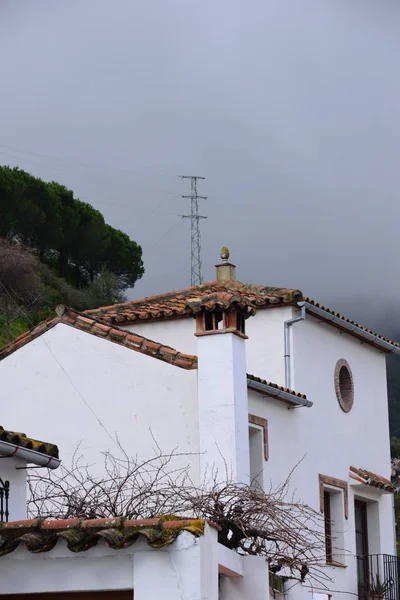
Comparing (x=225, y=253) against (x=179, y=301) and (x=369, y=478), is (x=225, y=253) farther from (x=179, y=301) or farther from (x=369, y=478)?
(x=369, y=478)

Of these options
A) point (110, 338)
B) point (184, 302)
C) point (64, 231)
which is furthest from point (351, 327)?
point (64, 231)

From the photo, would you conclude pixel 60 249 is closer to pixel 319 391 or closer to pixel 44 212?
pixel 44 212

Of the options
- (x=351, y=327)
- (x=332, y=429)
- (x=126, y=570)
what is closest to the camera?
(x=126, y=570)

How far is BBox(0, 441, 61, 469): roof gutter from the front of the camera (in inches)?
453

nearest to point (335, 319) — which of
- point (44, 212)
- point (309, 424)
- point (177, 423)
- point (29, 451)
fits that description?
point (309, 424)

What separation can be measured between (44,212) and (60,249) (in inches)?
91.4

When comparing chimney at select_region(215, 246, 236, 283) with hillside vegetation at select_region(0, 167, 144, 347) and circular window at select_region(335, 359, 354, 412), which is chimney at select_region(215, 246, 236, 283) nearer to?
circular window at select_region(335, 359, 354, 412)

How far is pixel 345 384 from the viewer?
847 inches

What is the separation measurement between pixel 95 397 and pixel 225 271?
5.70 metres

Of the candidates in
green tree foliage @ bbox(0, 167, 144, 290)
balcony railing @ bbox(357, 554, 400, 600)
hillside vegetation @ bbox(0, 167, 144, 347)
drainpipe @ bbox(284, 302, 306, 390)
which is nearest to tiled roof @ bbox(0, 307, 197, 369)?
drainpipe @ bbox(284, 302, 306, 390)

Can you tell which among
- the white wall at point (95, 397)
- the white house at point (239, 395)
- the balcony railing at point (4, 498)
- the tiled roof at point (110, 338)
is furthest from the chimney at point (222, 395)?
Answer: the balcony railing at point (4, 498)

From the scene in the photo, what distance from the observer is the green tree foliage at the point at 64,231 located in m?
47.7

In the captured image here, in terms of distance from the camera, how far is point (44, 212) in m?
48.6

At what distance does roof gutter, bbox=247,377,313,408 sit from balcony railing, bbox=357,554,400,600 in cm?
399
